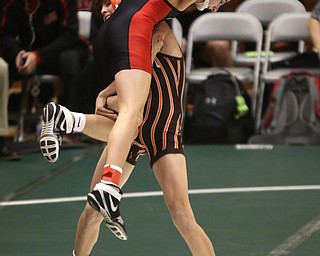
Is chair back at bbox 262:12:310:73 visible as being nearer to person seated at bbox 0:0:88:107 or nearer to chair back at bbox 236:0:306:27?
chair back at bbox 236:0:306:27

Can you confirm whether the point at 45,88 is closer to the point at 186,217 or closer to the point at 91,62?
the point at 91,62

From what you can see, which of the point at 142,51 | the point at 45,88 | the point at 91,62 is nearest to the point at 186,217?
the point at 142,51

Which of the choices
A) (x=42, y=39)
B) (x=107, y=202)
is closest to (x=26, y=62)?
(x=42, y=39)

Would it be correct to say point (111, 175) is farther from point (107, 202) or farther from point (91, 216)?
point (91, 216)

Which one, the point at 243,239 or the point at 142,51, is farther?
the point at 243,239

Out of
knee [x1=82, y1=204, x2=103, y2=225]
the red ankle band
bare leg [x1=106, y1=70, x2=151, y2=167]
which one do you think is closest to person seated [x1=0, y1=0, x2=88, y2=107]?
knee [x1=82, y1=204, x2=103, y2=225]

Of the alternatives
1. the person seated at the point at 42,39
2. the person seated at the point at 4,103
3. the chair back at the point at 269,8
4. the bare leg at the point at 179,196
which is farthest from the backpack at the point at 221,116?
the bare leg at the point at 179,196

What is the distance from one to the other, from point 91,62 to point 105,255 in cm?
319

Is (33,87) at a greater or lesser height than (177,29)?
lesser

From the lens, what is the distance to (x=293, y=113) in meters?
7.16

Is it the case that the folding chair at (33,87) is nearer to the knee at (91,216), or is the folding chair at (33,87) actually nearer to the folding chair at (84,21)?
the folding chair at (84,21)

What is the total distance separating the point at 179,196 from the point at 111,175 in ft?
1.29

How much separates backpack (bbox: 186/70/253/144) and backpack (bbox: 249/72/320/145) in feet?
0.52

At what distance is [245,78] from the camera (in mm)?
7531
